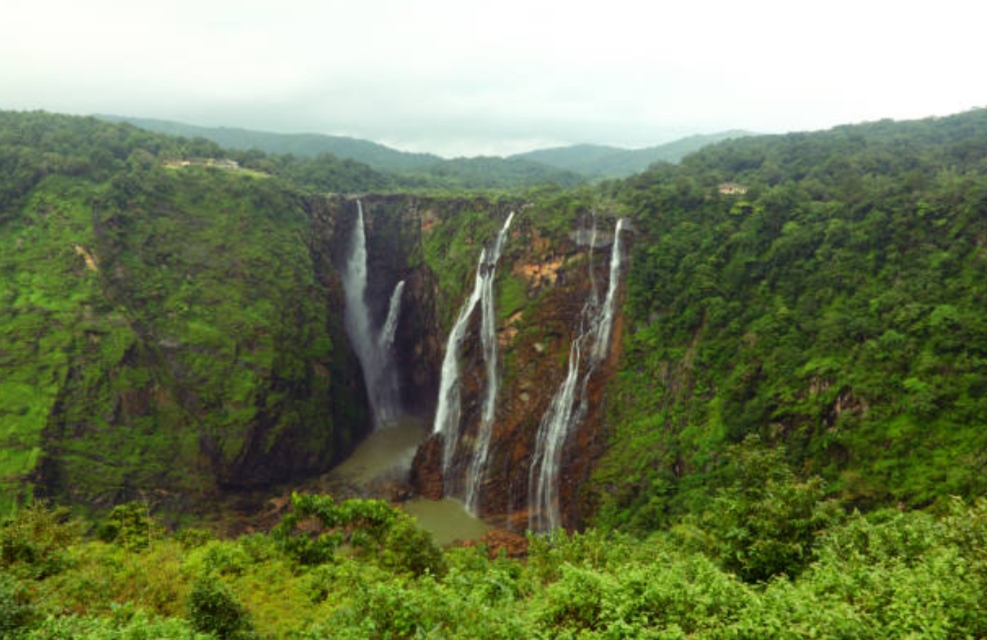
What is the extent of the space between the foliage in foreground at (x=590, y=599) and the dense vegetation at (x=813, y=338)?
24.1ft

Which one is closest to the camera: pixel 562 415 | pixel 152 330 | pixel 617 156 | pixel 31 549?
pixel 31 549

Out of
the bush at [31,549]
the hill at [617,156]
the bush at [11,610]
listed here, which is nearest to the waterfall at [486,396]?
the bush at [31,549]

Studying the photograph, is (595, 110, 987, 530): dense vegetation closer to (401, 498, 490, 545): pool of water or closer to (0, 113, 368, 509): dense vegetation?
(401, 498, 490, 545): pool of water

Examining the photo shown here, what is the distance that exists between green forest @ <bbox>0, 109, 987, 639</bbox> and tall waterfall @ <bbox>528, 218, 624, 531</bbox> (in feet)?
4.99

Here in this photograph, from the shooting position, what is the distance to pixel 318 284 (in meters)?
40.0

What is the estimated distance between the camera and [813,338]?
22625mm

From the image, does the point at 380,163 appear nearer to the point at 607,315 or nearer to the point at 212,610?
the point at 607,315

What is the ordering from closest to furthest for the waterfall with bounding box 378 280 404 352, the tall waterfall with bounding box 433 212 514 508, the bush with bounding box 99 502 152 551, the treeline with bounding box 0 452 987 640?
1. the treeline with bounding box 0 452 987 640
2. the bush with bounding box 99 502 152 551
3. the tall waterfall with bounding box 433 212 514 508
4. the waterfall with bounding box 378 280 404 352

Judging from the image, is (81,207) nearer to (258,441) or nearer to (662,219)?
(258,441)

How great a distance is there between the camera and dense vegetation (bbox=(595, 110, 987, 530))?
56.6ft

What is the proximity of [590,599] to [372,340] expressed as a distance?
38303mm

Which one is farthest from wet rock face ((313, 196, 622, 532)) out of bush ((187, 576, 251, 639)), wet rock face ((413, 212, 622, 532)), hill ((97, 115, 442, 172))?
hill ((97, 115, 442, 172))

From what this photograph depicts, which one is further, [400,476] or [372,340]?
[372,340]

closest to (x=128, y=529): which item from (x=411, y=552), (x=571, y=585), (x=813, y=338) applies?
(x=411, y=552)
